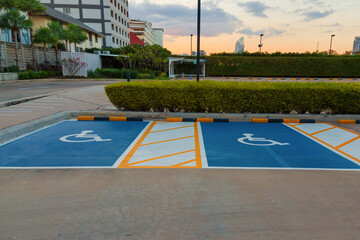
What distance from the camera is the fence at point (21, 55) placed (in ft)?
77.7

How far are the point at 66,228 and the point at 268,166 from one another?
11.8 feet

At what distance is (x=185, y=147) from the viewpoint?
6.00 m

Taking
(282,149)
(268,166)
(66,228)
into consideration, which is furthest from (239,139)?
(66,228)

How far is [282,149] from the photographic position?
586 cm

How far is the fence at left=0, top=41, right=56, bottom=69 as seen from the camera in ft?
77.7

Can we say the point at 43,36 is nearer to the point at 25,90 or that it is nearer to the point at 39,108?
the point at 25,90

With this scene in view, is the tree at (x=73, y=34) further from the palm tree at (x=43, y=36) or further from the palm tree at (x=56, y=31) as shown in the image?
the palm tree at (x=43, y=36)

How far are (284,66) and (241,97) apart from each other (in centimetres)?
3122

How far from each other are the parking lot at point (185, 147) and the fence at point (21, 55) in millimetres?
20981

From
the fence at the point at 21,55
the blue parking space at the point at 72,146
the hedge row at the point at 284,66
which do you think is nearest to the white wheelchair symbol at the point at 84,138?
the blue parking space at the point at 72,146

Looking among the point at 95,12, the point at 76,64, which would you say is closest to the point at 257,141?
the point at 76,64

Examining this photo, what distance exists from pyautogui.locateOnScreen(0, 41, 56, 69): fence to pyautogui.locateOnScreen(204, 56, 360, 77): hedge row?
2219 cm

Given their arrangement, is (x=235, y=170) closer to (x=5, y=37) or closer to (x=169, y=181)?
(x=169, y=181)

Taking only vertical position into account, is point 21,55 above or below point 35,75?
above
